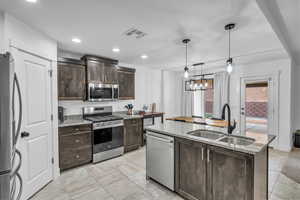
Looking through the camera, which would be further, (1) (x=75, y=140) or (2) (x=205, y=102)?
(2) (x=205, y=102)

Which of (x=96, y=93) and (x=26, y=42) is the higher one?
(x=26, y=42)

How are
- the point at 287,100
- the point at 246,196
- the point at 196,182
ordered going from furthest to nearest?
the point at 287,100
the point at 196,182
the point at 246,196

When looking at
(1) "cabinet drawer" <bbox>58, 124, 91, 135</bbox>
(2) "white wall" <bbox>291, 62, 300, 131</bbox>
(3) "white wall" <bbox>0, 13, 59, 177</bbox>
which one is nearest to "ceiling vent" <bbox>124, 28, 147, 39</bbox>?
(3) "white wall" <bbox>0, 13, 59, 177</bbox>

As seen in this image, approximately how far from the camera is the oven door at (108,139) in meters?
3.35

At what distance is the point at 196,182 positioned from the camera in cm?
198

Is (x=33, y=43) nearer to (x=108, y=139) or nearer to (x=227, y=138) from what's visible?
(x=108, y=139)

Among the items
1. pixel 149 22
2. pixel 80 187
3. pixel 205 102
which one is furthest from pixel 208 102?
pixel 80 187

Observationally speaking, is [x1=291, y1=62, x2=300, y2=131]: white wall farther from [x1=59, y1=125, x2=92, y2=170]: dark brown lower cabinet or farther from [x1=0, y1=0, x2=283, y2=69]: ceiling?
[x1=59, y1=125, x2=92, y2=170]: dark brown lower cabinet

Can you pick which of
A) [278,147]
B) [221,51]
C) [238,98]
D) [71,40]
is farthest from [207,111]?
[71,40]

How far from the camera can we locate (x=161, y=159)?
2.38m

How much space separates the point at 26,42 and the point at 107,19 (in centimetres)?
128

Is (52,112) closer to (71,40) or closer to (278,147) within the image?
(71,40)

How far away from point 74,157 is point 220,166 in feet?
9.17

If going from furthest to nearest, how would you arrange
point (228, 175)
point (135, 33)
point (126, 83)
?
1. point (126, 83)
2. point (135, 33)
3. point (228, 175)
